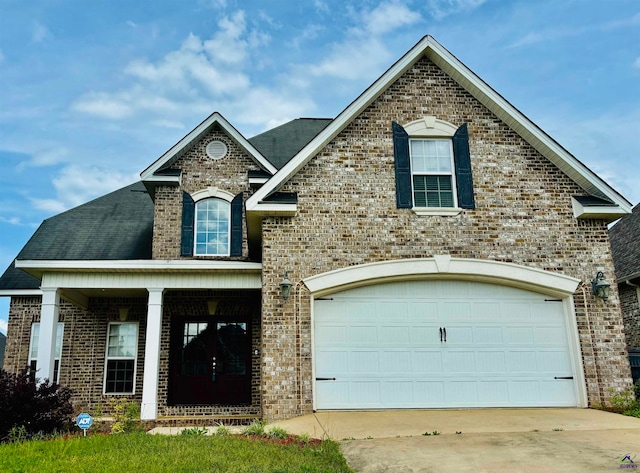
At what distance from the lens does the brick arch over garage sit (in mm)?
10594

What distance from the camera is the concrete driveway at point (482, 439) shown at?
21.1 ft

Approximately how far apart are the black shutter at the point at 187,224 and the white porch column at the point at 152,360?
7.70 feet

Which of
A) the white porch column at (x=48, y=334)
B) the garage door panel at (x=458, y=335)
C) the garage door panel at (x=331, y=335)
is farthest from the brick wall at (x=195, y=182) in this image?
the garage door panel at (x=458, y=335)

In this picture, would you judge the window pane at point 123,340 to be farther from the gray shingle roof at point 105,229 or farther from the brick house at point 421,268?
the brick house at point 421,268

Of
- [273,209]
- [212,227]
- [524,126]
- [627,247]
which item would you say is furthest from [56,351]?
[627,247]

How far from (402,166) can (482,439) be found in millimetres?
5574

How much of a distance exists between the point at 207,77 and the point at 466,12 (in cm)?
907

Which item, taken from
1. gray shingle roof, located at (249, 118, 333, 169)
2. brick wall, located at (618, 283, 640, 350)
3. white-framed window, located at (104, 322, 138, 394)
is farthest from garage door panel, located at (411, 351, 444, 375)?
brick wall, located at (618, 283, 640, 350)

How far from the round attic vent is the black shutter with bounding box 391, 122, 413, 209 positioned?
A: 5.53 metres

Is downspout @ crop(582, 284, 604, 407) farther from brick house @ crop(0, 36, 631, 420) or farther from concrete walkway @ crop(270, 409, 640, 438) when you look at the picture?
concrete walkway @ crop(270, 409, 640, 438)

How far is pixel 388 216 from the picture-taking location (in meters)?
11.0

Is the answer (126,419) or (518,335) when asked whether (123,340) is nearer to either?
(126,419)

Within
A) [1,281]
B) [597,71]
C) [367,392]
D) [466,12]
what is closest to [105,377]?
[1,281]

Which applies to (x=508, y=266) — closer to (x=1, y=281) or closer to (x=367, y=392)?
(x=367, y=392)
